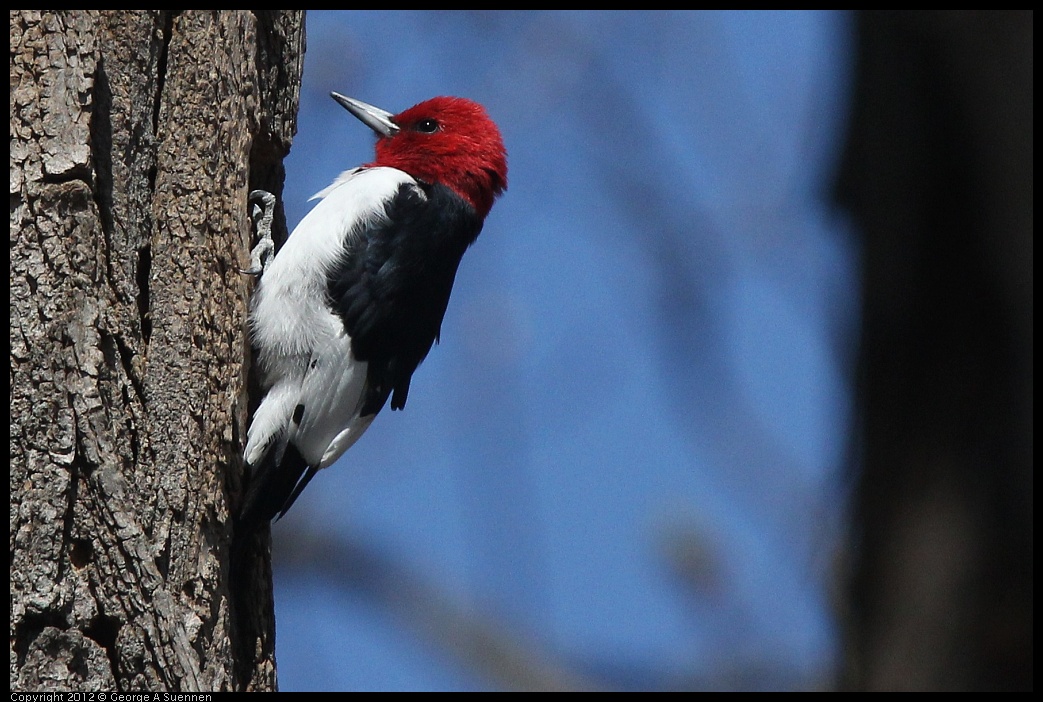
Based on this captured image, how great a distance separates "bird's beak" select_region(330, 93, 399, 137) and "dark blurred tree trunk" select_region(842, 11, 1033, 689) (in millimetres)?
3617

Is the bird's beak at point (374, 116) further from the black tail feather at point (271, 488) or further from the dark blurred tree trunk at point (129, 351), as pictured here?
the black tail feather at point (271, 488)

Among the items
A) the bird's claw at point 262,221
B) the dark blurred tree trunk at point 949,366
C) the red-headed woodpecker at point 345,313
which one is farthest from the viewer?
the bird's claw at point 262,221

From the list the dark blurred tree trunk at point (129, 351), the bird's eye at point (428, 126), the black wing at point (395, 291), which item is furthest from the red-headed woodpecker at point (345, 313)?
the bird's eye at point (428, 126)

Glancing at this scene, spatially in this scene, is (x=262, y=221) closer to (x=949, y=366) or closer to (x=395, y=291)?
(x=395, y=291)

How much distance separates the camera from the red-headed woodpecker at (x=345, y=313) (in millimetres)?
3611

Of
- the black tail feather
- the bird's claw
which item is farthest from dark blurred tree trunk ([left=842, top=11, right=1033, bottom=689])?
the bird's claw

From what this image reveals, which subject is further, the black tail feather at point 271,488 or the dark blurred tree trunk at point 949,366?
the black tail feather at point 271,488

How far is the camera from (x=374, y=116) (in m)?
5.09

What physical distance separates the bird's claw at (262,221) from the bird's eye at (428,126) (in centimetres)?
124

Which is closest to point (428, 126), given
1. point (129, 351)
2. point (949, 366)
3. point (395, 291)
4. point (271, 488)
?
point (395, 291)

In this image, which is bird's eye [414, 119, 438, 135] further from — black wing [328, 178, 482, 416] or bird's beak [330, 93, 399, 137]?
black wing [328, 178, 482, 416]

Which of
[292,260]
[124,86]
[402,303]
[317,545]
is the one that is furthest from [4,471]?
[317,545]

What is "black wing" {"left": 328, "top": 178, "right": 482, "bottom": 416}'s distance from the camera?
396cm

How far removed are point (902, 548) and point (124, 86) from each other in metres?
2.40
